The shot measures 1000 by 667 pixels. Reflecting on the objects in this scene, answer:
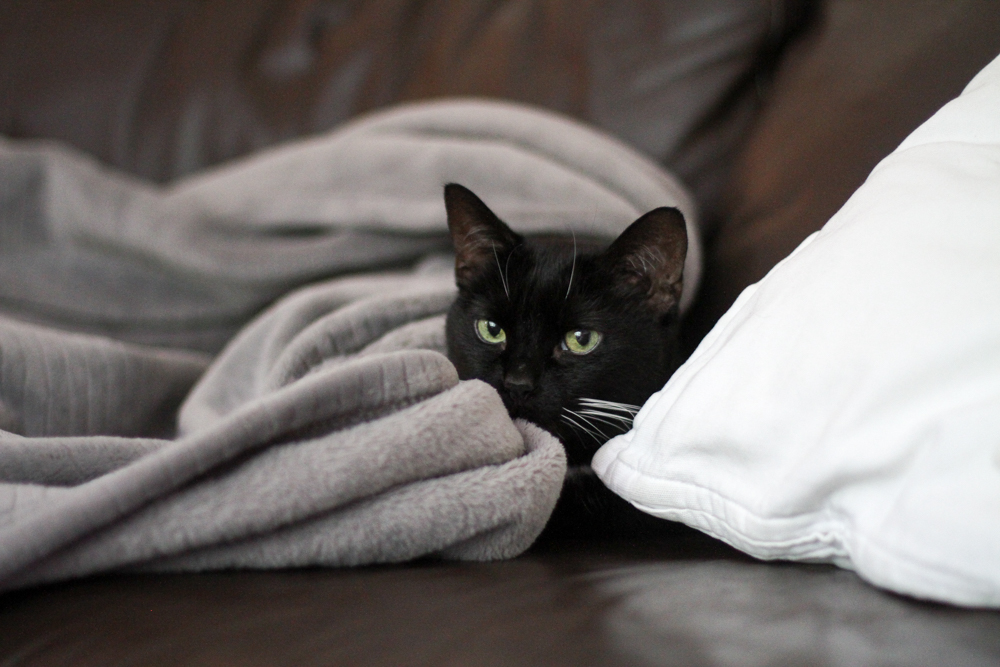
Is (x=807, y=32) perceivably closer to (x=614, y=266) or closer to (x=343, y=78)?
(x=614, y=266)

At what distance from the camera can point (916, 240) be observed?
513 millimetres

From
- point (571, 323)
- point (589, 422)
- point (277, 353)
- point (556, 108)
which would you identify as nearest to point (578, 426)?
point (589, 422)

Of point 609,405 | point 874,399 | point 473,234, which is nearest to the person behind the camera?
point 874,399

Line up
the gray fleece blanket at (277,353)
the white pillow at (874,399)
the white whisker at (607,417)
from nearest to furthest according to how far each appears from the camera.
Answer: the white pillow at (874,399), the gray fleece blanket at (277,353), the white whisker at (607,417)

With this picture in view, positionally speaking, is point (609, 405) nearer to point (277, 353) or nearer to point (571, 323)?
point (571, 323)

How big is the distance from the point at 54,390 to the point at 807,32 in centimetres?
110

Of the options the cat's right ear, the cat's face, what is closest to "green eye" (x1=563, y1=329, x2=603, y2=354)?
the cat's face

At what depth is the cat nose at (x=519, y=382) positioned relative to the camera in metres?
0.77

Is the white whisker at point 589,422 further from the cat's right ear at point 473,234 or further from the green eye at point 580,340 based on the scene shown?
the cat's right ear at point 473,234

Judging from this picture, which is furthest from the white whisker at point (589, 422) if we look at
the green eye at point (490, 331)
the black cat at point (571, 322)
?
the green eye at point (490, 331)

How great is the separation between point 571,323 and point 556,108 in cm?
54

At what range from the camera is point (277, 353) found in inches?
35.0

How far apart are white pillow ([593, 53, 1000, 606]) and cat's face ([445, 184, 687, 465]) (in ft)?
0.56

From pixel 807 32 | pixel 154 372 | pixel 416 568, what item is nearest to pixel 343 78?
pixel 154 372
